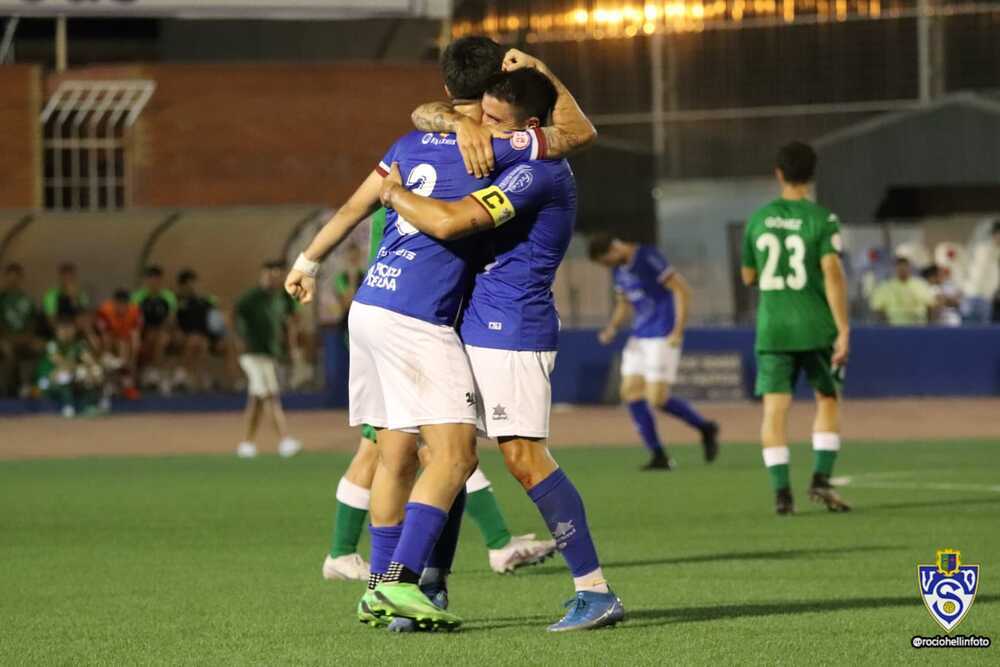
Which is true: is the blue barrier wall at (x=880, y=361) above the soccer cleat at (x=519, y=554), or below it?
below

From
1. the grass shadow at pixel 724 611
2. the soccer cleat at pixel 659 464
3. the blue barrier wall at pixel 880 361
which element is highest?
the grass shadow at pixel 724 611

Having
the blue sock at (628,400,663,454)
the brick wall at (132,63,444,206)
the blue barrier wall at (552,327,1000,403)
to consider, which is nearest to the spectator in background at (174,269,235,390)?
the blue barrier wall at (552,327,1000,403)

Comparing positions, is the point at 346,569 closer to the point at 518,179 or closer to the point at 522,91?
the point at 518,179

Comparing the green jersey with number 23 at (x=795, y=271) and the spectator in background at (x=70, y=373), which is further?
the spectator in background at (x=70, y=373)

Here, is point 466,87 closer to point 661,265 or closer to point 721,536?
point 721,536

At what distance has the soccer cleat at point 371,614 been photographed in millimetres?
7656

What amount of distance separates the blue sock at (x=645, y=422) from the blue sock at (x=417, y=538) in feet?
33.3

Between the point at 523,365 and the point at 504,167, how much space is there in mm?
766

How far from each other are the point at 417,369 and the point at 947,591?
2118 millimetres

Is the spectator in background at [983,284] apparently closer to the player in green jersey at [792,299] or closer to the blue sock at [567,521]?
the player in green jersey at [792,299]

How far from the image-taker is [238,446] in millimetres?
22969

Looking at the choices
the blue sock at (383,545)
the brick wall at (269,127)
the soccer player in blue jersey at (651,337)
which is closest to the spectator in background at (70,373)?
the brick wall at (269,127)

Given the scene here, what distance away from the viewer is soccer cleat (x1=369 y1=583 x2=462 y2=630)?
24.8 ft

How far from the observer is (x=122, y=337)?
29641 mm
